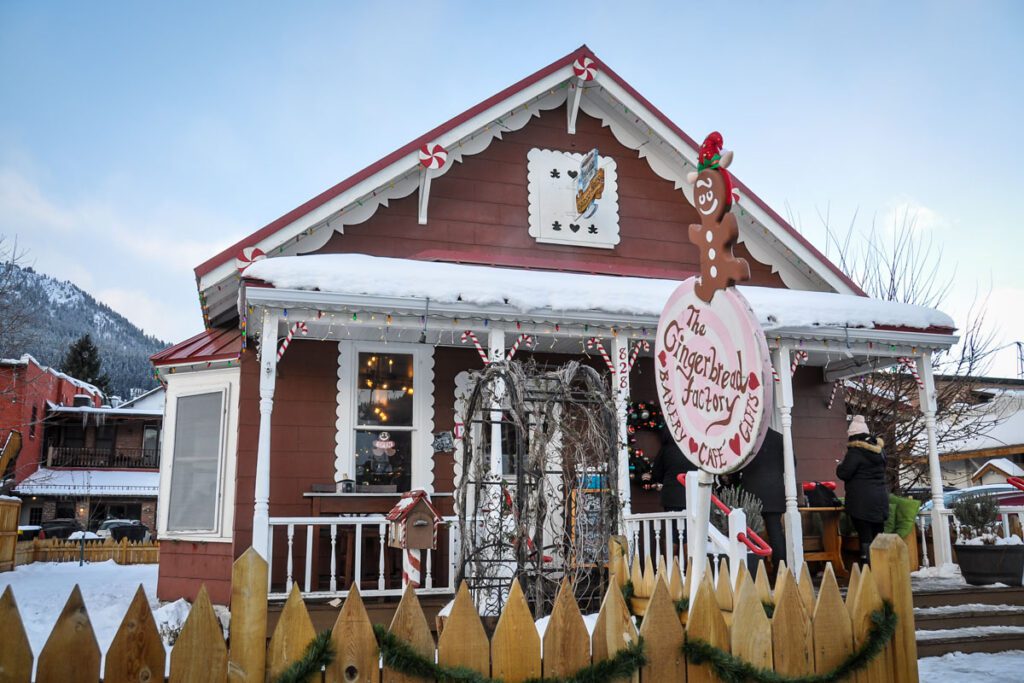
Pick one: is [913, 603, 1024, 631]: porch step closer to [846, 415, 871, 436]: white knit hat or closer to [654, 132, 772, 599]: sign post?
[846, 415, 871, 436]: white knit hat

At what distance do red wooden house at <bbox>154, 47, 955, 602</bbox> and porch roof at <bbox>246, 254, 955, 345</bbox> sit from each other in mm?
28

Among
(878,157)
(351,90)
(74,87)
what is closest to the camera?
(878,157)

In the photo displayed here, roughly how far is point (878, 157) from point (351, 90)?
42.7ft

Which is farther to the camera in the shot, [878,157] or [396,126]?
[396,126]

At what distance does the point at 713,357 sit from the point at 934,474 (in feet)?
26.7

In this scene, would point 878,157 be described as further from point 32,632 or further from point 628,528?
point 32,632

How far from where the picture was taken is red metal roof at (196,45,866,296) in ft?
31.9

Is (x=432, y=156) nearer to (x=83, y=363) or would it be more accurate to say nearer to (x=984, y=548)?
(x=984, y=548)

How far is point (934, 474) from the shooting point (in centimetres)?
970

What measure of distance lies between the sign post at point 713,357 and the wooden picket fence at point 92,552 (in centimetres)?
2373

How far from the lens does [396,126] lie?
137 feet

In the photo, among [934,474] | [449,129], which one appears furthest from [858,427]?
[449,129]

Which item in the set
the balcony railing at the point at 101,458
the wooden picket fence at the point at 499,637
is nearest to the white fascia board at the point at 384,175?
the wooden picket fence at the point at 499,637

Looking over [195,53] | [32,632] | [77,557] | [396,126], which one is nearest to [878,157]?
[195,53]
